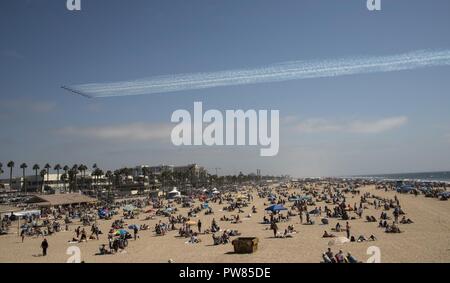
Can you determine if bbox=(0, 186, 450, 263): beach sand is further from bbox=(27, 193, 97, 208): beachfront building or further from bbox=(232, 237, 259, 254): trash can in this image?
bbox=(27, 193, 97, 208): beachfront building

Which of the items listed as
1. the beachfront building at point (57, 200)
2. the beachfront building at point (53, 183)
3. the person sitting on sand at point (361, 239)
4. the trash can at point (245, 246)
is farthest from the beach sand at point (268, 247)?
the beachfront building at point (53, 183)

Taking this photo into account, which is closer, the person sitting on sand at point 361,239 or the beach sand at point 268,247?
the beach sand at point 268,247

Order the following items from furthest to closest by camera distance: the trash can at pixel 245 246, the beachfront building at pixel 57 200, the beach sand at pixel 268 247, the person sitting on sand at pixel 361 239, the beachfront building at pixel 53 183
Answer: the beachfront building at pixel 53 183
the beachfront building at pixel 57 200
the person sitting on sand at pixel 361 239
the trash can at pixel 245 246
the beach sand at pixel 268 247

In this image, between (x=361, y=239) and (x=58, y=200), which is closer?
(x=361, y=239)

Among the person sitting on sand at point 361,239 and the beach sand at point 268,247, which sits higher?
the person sitting on sand at point 361,239

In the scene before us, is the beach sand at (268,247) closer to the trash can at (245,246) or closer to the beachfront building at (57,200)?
the trash can at (245,246)

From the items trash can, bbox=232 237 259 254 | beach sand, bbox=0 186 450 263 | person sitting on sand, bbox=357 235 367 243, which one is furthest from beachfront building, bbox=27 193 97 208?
person sitting on sand, bbox=357 235 367 243

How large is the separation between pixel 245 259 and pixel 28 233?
2197cm

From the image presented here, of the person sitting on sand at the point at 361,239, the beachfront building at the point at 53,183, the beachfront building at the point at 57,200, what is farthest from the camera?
the beachfront building at the point at 53,183

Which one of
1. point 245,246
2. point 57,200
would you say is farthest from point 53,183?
point 245,246

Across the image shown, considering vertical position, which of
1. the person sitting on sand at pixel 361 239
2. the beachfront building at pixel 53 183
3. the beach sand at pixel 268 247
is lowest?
the beachfront building at pixel 53 183

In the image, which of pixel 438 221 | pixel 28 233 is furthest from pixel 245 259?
pixel 28 233

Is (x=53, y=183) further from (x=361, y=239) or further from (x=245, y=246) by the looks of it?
(x=361, y=239)
